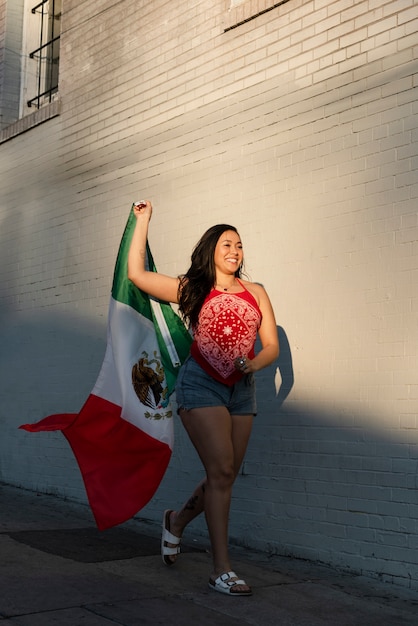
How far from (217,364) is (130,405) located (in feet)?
2.72

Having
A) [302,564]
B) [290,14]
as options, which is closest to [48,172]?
[290,14]

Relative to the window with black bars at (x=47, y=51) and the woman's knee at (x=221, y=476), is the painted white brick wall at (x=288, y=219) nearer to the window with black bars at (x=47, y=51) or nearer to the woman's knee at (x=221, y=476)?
the woman's knee at (x=221, y=476)

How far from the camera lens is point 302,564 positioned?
18.8ft

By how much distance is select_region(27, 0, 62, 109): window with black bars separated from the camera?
10.3 metres

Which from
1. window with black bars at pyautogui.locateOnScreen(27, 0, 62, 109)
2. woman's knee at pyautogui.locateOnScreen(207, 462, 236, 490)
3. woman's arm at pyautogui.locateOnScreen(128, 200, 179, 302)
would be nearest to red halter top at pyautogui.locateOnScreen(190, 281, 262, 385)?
woman's arm at pyautogui.locateOnScreen(128, 200, 179, 302)

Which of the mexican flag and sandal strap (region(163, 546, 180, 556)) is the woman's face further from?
sandal strap (region(163, 546, 180, 556))

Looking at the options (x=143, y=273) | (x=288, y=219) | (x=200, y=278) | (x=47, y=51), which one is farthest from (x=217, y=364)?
(x=47, y=51)

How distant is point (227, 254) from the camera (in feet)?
16.7

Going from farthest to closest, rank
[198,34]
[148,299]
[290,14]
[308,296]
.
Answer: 1. [198,34]
2. [290,14]
3. [308,296]
4. [148,299]

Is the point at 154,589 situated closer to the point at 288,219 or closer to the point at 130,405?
the point at 130,405

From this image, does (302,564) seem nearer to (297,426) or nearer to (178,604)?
(297,426)

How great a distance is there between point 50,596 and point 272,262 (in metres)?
2.81

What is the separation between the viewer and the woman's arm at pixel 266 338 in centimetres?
483

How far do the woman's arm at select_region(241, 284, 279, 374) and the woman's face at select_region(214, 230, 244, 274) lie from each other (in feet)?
0.66
